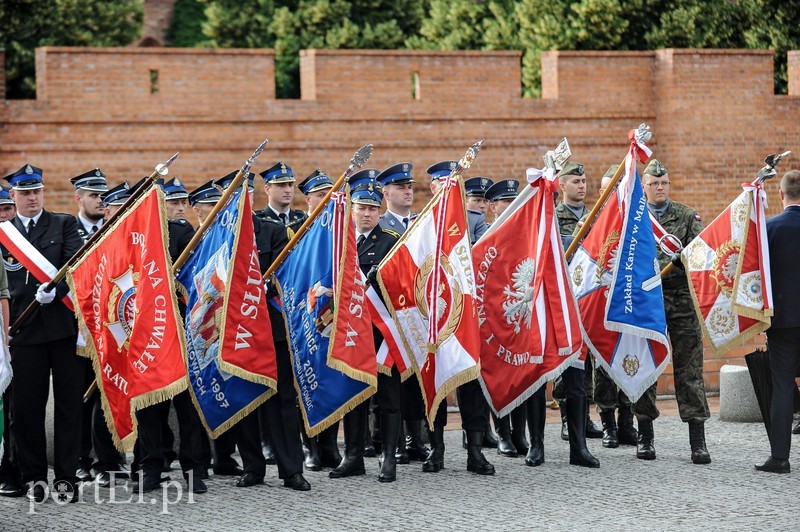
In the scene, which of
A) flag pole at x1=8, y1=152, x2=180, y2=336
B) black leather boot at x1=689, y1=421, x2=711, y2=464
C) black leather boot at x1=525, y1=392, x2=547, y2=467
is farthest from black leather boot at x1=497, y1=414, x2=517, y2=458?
flag pole at x1=8, y1=152, x2=180, y2=336

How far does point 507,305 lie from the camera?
9180mm

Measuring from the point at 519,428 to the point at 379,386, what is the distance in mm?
1441

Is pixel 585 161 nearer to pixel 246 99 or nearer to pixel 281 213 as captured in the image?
pixel 246 99

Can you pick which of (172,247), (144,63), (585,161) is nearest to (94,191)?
(172,247)

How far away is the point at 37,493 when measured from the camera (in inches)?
321

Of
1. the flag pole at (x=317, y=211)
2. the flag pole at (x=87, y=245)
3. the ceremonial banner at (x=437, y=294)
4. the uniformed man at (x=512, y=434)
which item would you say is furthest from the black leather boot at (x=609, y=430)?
the flag pole at (x=87, y=245)

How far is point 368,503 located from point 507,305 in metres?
1.94

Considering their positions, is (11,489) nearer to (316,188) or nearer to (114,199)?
(114,199)

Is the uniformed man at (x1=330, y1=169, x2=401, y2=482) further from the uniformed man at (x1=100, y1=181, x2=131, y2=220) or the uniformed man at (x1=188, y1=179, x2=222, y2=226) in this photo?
the uniformed man at (x1=100, y1=181, x2=131, y2=220)

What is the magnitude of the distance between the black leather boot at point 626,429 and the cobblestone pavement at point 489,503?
60 centimetres

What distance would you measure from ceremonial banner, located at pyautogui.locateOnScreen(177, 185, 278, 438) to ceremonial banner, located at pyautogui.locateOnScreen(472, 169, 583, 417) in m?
1.63

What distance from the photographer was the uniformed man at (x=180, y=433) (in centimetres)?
839

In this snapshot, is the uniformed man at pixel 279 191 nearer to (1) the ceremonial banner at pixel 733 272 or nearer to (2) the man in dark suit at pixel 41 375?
(2) the man in dark suit at pixel 41 375

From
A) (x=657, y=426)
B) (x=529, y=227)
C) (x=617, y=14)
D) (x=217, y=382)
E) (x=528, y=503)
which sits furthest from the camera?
(x=617, y=14)
